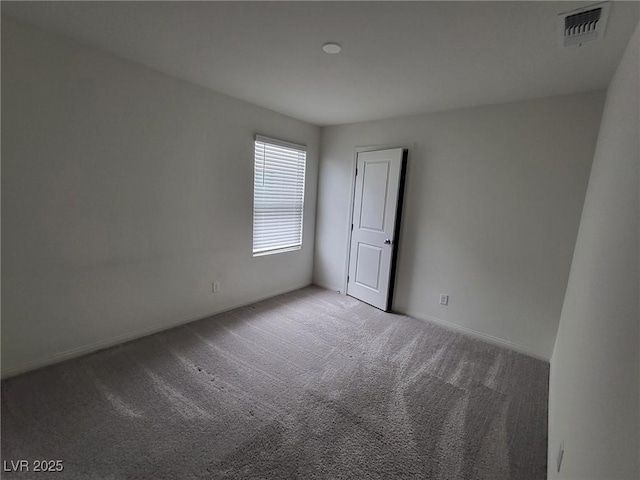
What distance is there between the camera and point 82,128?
84.7 inches

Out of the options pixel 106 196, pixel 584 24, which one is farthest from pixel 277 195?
pixel 584 24

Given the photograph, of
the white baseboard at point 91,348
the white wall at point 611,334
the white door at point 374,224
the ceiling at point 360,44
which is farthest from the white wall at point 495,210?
the white baseboard at point 91,348

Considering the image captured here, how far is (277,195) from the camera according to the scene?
381 centimetres

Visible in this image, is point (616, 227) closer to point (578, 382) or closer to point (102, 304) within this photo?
point (578, 382)

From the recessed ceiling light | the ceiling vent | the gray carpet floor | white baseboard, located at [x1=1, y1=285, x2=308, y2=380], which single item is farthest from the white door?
white baseboard, located at [x1=1, y1=285, x2=308, y2=380]

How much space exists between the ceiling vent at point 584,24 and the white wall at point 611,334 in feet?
0.60

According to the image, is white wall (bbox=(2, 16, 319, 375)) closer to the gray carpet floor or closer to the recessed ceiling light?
the gray carpet floor

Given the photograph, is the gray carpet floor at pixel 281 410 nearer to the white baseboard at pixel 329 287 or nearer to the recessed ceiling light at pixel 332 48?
the white baseboard at pixel 329 287

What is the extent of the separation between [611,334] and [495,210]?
2.14 m

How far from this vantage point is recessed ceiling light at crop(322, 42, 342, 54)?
187cm

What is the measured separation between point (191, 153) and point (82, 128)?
86 cm

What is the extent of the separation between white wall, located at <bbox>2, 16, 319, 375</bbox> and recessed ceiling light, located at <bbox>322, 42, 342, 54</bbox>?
153 centimetres

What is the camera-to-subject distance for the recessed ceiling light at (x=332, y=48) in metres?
1.87

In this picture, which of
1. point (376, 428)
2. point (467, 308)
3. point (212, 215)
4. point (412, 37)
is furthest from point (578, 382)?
point (212, 215)
